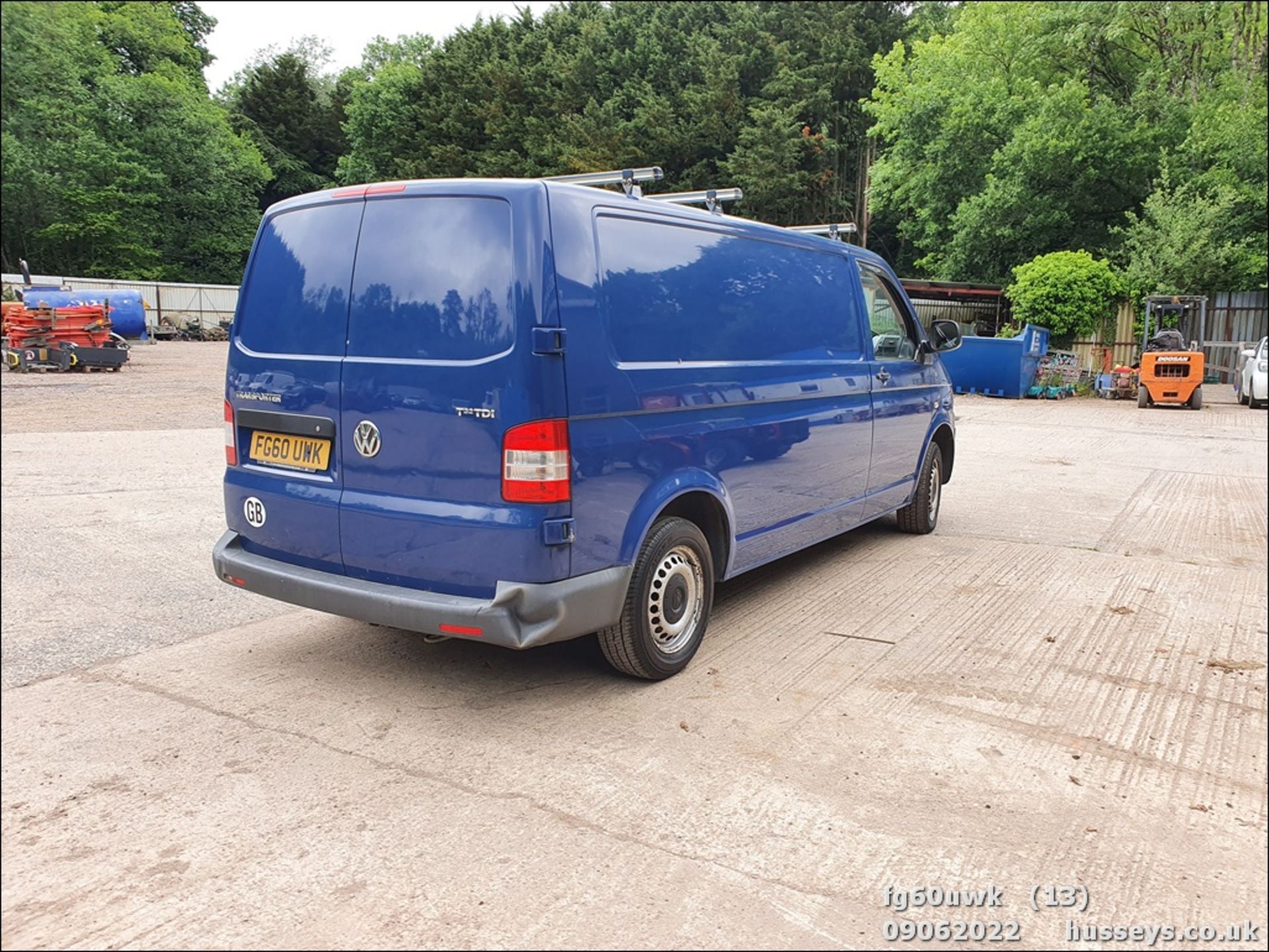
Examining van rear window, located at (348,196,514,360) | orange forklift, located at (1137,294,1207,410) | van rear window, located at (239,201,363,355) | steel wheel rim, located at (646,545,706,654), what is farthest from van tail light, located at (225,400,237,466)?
orange forklift, located at (1137,294,1207,410)

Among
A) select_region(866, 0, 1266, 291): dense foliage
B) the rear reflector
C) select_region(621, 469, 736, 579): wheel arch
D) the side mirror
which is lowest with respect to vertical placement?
select_region(621, 469, 736, 579): wheel arch

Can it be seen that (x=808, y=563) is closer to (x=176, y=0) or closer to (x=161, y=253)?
(x=161, y=253)

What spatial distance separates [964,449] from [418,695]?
10699mm

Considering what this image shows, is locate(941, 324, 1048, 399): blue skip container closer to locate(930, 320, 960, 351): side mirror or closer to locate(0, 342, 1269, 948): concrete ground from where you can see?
locate(930, 320, 960, 351): side mirror

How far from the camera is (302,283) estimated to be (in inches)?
161

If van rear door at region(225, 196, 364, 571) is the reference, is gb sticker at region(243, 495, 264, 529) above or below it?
below

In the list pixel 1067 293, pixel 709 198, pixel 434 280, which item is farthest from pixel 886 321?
pixel 1067 293

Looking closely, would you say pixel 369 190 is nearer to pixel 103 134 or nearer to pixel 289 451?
pixel 289 451

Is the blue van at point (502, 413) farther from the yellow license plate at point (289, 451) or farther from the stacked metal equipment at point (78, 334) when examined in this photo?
the stacked metal equipment at point (78, 334)

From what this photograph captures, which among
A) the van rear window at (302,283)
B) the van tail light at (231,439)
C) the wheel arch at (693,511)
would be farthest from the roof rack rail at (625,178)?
the van tail light at (231,439)

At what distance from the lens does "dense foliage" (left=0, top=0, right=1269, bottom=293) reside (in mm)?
1738

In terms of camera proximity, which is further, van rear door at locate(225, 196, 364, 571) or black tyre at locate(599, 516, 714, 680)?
black tyre at locate(599, 516, 714, 680)

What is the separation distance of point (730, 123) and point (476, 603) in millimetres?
41610

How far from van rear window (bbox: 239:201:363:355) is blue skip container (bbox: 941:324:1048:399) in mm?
19678
